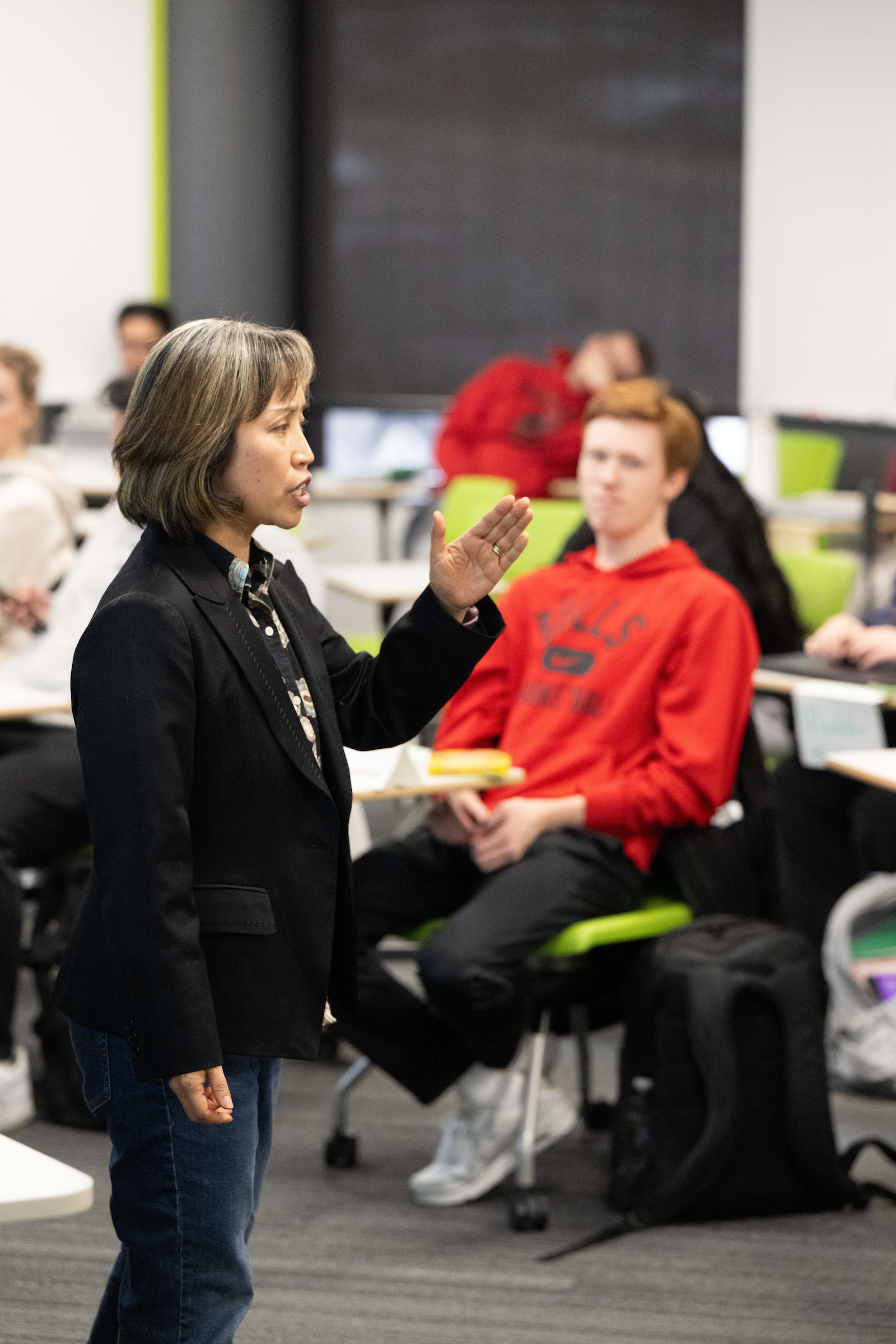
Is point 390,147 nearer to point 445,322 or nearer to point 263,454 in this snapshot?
point 445,322

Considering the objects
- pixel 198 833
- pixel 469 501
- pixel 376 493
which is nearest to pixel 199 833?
pixel 198 833

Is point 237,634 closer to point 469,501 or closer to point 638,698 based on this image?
point 638,698

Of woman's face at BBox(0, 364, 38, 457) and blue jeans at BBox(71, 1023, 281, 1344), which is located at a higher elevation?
woman's face at BBox(0, 364, 38, 457)

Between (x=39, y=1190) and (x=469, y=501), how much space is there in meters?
3.87

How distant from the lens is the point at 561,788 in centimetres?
278

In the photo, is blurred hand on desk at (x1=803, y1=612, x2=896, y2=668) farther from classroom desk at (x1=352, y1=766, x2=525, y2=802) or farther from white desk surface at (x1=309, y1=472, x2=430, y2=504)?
white desk surface at (x1=309, y1=472, x2=430, y2=504)

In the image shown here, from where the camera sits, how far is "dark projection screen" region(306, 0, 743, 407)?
8.12 metres

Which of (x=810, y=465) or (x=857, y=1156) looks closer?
(x=857, y=1156)

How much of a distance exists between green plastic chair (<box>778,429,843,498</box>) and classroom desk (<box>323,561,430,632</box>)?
2979 millimetres

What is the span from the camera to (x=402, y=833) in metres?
2.93

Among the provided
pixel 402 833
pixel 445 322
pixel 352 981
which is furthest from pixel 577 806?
pixel 445 322

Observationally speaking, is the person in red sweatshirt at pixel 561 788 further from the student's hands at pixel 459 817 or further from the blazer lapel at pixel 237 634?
the blazer lapel at pixel 237 634

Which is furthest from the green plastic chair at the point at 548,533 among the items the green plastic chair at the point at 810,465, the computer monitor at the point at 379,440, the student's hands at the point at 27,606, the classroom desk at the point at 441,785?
the computer monitor at the point at 379,440

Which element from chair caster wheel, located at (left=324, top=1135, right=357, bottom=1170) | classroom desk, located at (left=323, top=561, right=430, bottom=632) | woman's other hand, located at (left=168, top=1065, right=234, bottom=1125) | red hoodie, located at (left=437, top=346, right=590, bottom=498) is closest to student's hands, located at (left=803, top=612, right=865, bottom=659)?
classroom desk, located at (left=323, top=561, right=430, bottom=632)
